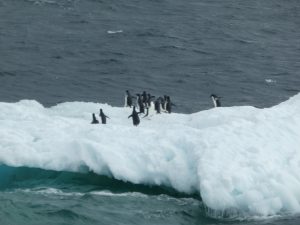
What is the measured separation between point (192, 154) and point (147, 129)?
3.17 meters

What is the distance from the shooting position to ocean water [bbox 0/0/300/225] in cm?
2484

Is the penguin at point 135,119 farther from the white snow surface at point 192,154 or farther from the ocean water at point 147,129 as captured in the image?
the white snow surface at point 192,154

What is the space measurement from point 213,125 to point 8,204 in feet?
27.9

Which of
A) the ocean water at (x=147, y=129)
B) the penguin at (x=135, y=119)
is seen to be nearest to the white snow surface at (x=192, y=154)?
the ocean water at (x=147, y=129)

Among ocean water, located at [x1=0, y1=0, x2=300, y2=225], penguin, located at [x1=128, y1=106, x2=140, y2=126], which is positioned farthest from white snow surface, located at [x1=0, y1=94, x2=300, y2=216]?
penguin, located at [x1=128, y1=106, x2=140, y2=126]

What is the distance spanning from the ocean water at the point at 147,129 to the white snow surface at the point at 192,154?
4cm

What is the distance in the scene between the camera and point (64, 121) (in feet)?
100

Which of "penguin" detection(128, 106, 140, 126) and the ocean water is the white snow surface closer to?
the ocean water

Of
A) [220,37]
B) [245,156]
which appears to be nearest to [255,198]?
[245,156]

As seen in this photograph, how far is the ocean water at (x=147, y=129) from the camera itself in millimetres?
24844

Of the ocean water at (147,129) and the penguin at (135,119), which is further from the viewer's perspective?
the penguin at (135,119)

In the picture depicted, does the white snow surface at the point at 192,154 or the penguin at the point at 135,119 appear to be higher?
the penguin at the point at 135,119

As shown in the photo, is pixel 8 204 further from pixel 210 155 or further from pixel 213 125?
pixel 213 125

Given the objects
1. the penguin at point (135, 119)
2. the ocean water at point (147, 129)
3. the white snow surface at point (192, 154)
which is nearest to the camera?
the ocean water at point (147, 129)
